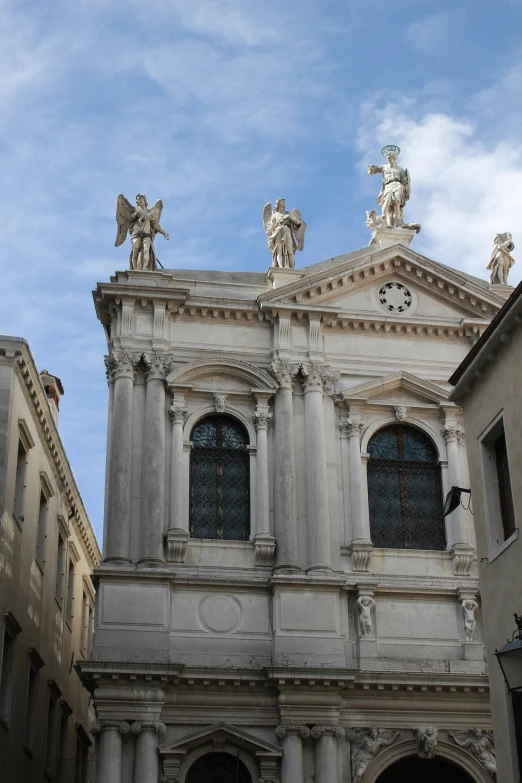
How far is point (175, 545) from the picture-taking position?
23812 mm

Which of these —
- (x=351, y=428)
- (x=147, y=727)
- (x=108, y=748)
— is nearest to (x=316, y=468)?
(x=351, y=428)

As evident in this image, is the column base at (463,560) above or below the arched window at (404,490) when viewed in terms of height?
below

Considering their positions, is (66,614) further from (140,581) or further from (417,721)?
(417,721)

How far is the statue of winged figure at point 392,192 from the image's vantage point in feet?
95.3

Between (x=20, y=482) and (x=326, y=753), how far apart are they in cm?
807

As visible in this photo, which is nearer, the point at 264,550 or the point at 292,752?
the point at 292,752

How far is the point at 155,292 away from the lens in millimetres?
25844

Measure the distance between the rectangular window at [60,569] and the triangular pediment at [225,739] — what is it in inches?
314

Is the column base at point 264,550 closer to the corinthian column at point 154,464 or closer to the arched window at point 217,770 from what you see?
the corinthian column at point 154,464

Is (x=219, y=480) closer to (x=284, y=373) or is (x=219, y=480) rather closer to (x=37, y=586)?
(x=284, y=373)

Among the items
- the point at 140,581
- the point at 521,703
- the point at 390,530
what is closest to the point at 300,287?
the point at 390,530

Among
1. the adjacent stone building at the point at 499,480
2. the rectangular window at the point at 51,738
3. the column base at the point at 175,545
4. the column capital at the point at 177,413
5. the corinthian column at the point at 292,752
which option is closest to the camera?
the adjacent stone building at the point at 499,480

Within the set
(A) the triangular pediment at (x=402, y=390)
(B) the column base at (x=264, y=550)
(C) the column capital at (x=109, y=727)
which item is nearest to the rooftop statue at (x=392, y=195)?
(A) the triangular pediment at (x=402, y=390)

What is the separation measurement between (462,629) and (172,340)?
852cm
